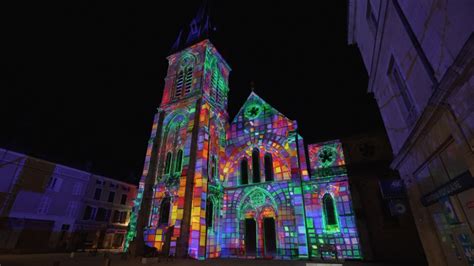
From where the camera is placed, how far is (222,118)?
2162 cm

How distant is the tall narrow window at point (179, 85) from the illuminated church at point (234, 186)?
0.13m

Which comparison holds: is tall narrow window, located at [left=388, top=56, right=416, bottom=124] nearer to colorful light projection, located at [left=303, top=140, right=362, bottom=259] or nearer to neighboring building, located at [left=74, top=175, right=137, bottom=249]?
colorful light projection, located at [left=303, top=140, right=362, bottom=259]

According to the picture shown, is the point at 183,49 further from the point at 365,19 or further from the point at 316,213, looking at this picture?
the point at 316,213

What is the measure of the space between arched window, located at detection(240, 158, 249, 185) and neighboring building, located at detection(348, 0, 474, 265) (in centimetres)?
1185

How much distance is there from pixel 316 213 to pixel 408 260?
5414 mm

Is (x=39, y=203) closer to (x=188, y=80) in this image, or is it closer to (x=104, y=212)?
(x=104, y=212)

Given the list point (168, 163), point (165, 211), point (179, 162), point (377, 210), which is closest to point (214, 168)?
point (179, 162)

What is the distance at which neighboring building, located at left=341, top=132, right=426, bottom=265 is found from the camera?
12.6 metres

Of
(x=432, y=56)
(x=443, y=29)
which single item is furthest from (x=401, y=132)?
(x=443, y=29)

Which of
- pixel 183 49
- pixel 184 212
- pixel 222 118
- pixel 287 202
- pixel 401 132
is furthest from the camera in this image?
pixel 183 49

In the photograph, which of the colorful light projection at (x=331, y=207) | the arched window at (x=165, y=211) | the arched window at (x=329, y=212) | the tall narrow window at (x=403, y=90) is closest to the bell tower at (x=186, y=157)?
the arched window at (x=165, y=211)

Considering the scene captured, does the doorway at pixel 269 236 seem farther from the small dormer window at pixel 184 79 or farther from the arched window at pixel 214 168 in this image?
the small dormer window at pixel 184 79

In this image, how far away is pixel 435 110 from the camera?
4805mm

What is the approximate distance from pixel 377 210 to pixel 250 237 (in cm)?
927
